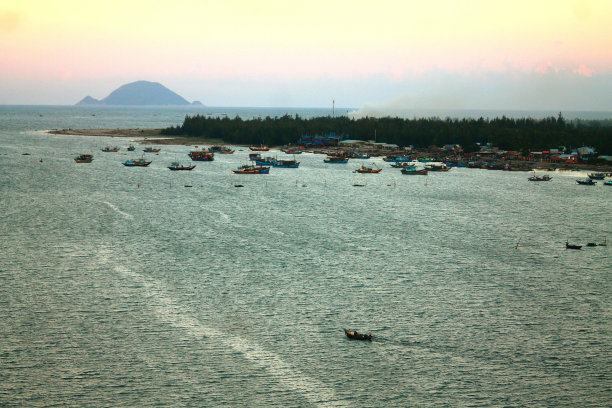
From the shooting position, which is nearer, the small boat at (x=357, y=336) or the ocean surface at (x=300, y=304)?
the ocean surface at (x=300, y=304)

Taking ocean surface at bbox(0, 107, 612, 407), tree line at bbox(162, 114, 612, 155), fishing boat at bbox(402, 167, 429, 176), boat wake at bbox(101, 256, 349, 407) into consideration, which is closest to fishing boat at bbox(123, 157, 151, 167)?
ocean surface at bbox(0, 107, 612, 407)

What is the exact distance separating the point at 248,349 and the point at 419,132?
4560 inches

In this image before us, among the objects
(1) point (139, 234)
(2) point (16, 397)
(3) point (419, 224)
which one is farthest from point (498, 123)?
(2) point (16, 397)

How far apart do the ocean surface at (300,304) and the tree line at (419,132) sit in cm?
5978

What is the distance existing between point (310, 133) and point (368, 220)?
93.4 m

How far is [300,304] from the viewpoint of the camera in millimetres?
33125

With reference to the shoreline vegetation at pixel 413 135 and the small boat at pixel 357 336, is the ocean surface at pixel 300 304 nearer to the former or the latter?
the small boat at pixel 357 336

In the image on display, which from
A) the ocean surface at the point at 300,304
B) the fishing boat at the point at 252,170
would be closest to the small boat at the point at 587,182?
the ocean surface at the point at 300,304

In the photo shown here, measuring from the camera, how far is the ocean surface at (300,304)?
24484mm

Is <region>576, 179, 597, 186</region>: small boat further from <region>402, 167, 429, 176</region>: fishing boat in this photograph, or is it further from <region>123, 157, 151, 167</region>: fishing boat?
<region>123, 157, 151, 167</region>: fishing boat

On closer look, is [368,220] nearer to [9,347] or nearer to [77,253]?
[77,253]

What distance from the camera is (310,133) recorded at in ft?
488

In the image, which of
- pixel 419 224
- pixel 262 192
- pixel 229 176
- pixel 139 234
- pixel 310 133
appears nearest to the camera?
pixel 139 234

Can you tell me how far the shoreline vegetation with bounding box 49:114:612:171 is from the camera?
119062 millimetres
